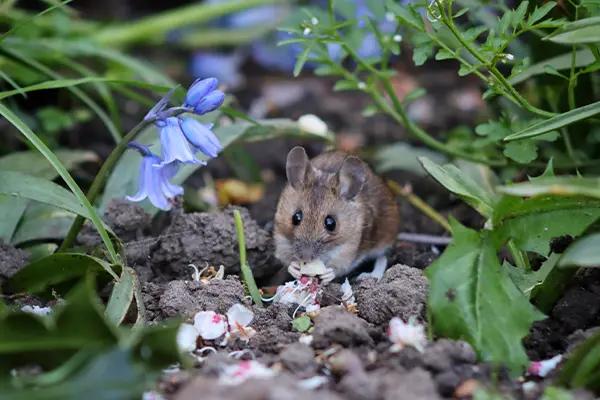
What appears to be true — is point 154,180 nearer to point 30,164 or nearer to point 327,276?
point 327,276

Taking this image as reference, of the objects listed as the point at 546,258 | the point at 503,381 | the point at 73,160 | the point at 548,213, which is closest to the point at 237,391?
the point at 503,381

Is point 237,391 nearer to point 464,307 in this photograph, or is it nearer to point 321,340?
point 321,340

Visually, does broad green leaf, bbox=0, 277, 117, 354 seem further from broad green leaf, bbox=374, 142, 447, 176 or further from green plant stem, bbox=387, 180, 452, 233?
broad green leaf, bbox=374, 142, 447, 176

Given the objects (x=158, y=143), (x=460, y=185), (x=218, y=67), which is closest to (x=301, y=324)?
(x=460, y=185)

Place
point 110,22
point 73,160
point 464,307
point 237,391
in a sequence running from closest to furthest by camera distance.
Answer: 1. point 237,391
2. point 464,307
3. point 73,160
4. point 110,22

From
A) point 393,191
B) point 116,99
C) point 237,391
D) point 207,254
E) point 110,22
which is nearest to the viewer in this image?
point 237,391

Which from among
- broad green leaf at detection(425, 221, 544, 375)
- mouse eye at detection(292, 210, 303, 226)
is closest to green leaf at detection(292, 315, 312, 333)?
broad green leaf at detection(425, 221, 544, 375)
